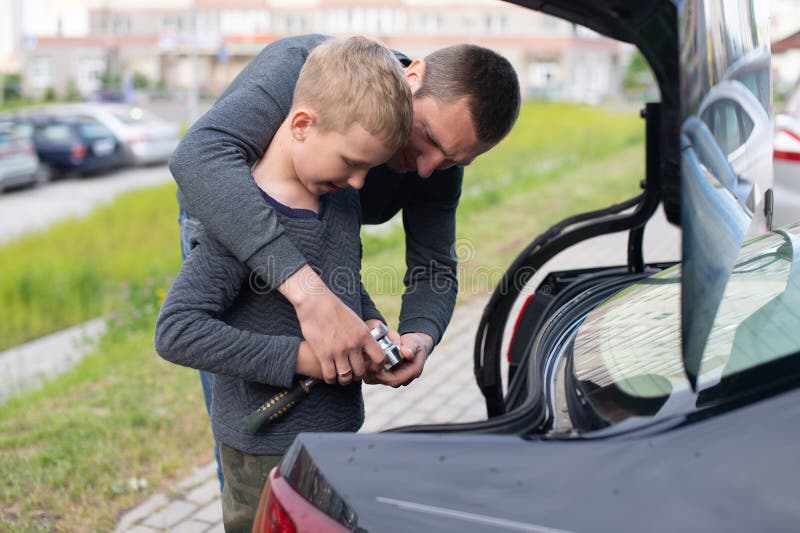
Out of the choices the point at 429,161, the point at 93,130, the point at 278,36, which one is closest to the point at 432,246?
the point at 429,161

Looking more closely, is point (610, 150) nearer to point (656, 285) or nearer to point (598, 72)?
point (656, 285)

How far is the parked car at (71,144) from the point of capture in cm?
1959

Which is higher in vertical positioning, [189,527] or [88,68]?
[189,527]

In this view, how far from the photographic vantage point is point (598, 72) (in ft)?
231

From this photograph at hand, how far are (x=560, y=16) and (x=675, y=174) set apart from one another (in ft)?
1.81

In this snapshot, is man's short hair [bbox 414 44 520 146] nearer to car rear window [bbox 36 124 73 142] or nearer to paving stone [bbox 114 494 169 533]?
paving stone [bbox 114 494 169 533]

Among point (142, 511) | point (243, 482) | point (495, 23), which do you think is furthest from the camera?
point (495, 23)

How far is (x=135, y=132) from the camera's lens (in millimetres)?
21531

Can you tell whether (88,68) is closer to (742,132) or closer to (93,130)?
(93,130)

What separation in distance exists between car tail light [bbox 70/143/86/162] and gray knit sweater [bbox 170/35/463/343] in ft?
60.9

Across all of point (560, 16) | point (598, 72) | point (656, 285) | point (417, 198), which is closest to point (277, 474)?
point (417, 198)

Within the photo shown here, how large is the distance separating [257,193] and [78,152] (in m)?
19.3

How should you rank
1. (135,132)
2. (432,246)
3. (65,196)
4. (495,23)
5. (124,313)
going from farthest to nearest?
(495,23)
(135,132)
(65,196)
(124,313)
(432,246)

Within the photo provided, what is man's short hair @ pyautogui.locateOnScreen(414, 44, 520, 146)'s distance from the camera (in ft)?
6.59
